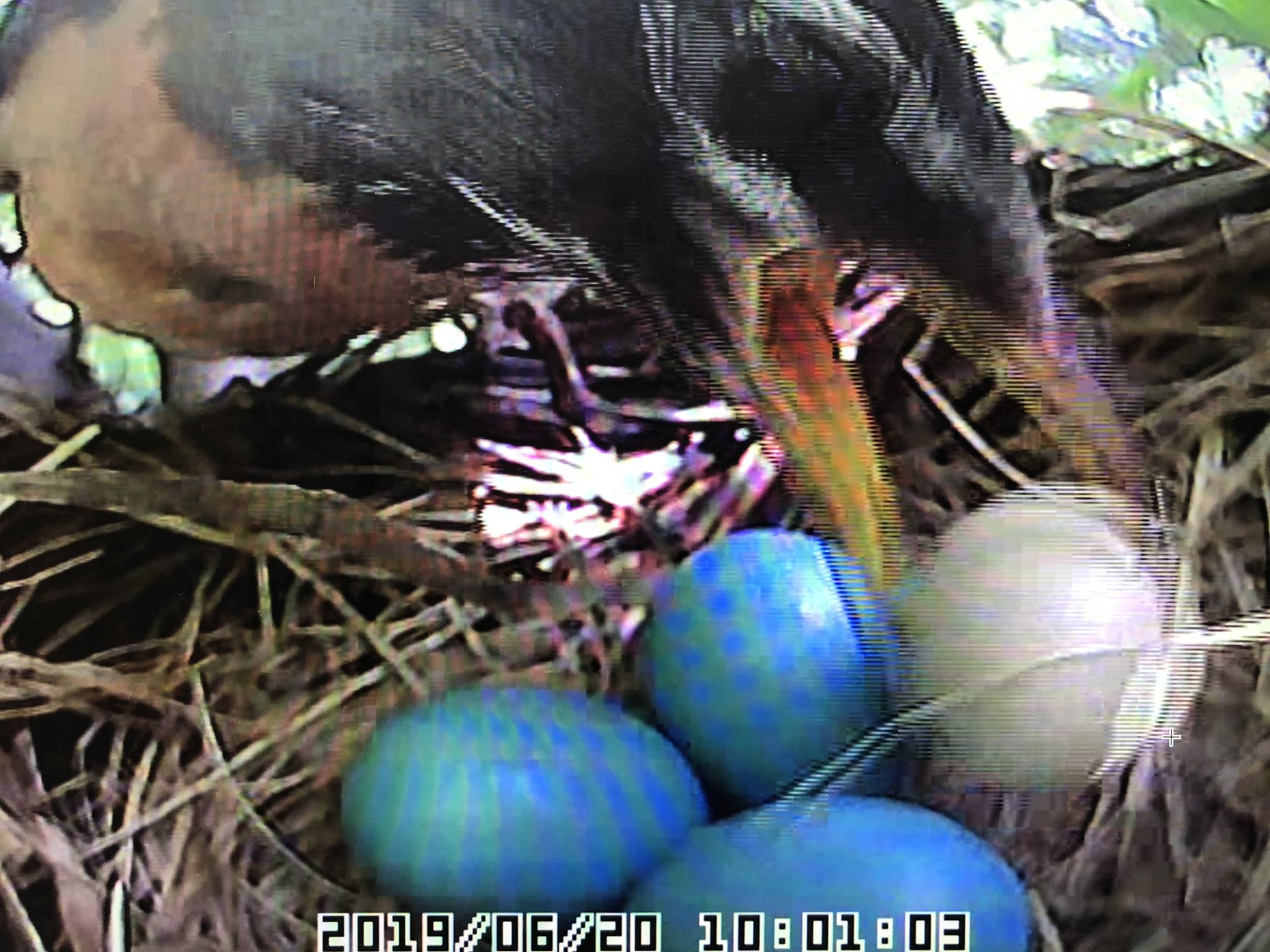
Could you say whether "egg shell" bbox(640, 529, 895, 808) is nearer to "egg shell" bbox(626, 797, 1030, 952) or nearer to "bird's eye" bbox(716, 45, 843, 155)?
"egg shell" bbox(626, 797, 1030, 952)

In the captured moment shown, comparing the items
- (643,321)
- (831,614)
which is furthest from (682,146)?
(831,614)

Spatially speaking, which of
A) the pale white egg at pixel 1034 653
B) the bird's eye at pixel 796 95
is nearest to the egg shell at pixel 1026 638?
the pale white egg at pixel 1034 653

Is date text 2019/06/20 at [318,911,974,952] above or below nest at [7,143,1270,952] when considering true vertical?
below

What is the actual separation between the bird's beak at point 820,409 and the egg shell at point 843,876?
0.08m


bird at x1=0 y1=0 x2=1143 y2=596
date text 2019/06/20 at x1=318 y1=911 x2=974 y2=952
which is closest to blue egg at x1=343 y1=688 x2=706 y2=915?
date text 2019/06/20 at x1=318 y1=911 x2=974 y2=952

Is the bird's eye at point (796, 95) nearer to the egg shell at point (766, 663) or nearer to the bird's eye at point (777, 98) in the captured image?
the bird's eye at point (777, 98)

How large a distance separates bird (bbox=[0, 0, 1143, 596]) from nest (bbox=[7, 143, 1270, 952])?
15mm

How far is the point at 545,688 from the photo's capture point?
1.97ft

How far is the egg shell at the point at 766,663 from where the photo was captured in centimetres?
59

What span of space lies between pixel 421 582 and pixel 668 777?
11 centimetres

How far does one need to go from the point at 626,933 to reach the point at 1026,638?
16cm

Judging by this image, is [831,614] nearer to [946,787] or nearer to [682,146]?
[946,787]

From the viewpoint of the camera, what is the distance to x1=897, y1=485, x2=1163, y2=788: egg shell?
588 millimetres

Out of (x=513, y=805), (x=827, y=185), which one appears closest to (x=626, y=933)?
(x=513, y=805)
